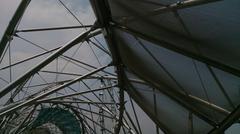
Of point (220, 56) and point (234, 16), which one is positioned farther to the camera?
point (220, 56)

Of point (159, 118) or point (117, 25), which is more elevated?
point (117, 25)

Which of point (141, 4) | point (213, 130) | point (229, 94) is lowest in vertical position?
point (213, 130)

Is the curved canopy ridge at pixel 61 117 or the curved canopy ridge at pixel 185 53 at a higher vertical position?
the curved canopy ridge at pixel 61 117

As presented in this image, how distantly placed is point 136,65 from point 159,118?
12.8 ft

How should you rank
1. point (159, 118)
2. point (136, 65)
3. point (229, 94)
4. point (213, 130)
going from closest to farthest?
point (229, 94), point (213, 130), point (136, 65), point (159, 118)

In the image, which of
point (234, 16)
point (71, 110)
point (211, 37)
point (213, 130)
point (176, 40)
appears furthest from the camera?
point (71, 110)

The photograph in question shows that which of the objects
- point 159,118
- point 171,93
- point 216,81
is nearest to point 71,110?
point 159,118

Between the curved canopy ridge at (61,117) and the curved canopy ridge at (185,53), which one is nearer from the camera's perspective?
the curved canopy ridge at (185,53)

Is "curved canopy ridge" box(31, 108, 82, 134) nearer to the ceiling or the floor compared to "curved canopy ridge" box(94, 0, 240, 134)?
nearer to the ceiling

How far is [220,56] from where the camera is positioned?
40.0 feet

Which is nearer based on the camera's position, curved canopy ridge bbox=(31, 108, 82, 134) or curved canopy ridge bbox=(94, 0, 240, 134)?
curved canopy ridge bbox=(94, 0, 240, 134)

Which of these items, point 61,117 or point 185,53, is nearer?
point 185,53

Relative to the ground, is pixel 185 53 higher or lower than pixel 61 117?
lower

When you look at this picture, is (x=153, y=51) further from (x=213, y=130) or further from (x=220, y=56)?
(x=213, y=130)
